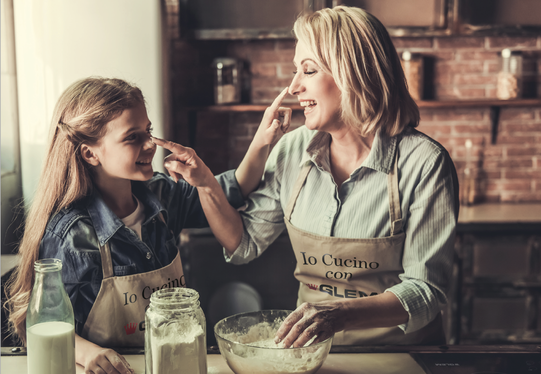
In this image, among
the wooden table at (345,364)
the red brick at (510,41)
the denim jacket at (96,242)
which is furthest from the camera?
the red brick at (510,41)

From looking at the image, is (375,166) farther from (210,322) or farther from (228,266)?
(210,322)

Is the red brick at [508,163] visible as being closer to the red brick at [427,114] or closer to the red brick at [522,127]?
the red brick at [522,127]

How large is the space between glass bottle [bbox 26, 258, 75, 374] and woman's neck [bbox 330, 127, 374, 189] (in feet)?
2.33

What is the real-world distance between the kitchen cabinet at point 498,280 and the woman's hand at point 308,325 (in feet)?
4.48

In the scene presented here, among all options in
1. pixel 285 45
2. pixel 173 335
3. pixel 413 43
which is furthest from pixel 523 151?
pixel 173 335

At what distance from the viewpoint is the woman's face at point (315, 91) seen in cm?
118

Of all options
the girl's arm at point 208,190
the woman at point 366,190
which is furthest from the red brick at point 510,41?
the girl's arm at point 208,190

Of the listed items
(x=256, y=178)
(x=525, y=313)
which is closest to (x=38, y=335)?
(x=256, y=178)

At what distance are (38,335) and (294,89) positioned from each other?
2.44ft

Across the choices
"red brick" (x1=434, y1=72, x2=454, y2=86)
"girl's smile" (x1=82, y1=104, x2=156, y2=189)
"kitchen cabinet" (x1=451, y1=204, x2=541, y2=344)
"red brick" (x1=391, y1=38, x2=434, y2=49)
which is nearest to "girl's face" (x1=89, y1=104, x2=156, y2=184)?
"girl's smile" (x1=82, y1=104, x2=156, y2=189)

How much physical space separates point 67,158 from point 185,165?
0.80 ft

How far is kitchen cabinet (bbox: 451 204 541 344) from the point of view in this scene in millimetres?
2096

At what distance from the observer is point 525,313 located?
2145 millimetres

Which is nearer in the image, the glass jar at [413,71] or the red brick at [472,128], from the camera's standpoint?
the glass jar at [413,71]
